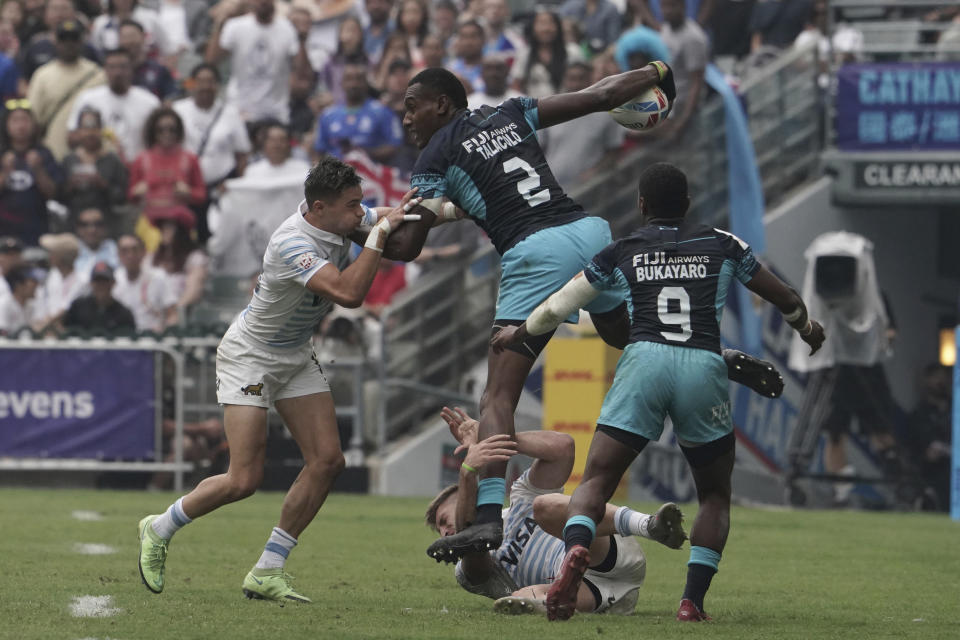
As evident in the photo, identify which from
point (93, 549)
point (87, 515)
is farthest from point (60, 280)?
point (93, 549)

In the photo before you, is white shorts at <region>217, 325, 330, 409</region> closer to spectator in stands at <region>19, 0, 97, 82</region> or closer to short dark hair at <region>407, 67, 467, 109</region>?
short dark hair at <region>407, 67, 467, 109</region>

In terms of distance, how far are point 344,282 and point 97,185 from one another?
10481 mm

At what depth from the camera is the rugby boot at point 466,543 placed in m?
8.27

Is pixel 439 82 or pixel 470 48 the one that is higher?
pixel 470 48

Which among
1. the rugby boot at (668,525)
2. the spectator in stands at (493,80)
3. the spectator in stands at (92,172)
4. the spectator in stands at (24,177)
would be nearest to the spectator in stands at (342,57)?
the spectator in stands at (493,80)

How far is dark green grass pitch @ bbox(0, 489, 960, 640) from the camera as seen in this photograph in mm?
7844

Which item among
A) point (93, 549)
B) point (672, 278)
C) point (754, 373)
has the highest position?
point (672, 278)

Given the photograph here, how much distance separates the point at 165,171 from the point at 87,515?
17.7ft

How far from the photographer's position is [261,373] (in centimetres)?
899

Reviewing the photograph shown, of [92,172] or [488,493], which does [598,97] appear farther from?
[92,172]

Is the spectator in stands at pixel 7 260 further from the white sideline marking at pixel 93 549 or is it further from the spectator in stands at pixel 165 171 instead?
the white sideline marking at pixel 93 549

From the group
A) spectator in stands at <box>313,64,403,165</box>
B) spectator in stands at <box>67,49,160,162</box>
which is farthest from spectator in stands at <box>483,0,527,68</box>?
spectator in stands at <box>67,49,160,162</box>

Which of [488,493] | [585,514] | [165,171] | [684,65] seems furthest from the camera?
[165,171]

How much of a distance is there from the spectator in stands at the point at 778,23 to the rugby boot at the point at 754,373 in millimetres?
12615
